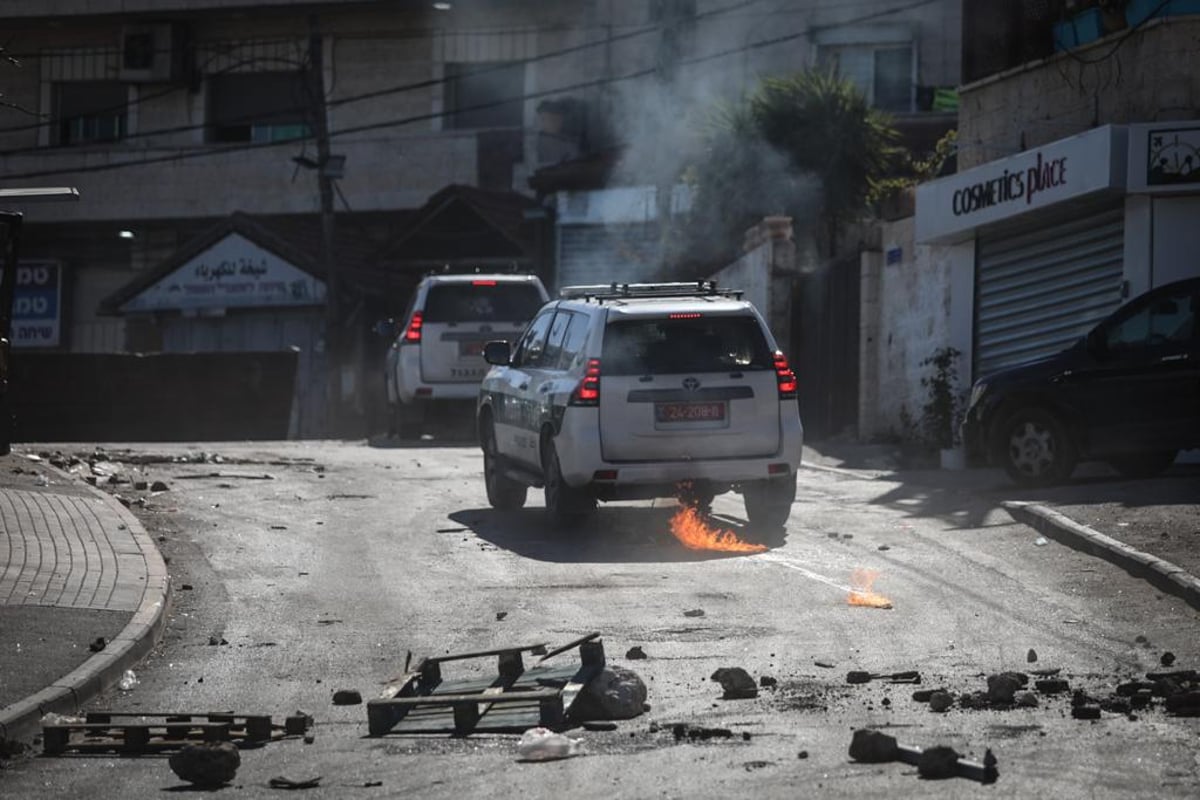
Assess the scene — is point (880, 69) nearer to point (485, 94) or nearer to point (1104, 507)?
point (485, 94)

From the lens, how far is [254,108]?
2060 inches

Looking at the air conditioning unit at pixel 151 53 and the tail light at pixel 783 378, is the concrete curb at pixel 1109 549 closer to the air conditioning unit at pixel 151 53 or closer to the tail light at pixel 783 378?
the tail light at pixel 783 378

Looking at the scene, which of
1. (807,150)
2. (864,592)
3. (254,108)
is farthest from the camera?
(254,108)

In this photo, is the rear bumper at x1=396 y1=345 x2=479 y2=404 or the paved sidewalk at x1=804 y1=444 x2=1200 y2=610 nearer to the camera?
the paved sidewalk at x1=804 y1=444 x2=1200 y2=610

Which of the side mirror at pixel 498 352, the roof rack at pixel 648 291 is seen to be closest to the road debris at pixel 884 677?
the roof rack at pixel 648 291

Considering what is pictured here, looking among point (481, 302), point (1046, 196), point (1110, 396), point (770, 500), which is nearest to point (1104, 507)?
point (1110, 396)

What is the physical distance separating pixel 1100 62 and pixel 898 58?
23555 millimetres

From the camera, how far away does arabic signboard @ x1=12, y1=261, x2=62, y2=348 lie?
173ft

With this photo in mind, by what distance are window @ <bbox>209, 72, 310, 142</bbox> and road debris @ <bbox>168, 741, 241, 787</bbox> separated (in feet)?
150

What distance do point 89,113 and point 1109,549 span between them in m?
44.7

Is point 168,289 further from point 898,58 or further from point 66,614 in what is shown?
point 66,614

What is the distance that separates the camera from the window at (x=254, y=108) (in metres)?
52.0

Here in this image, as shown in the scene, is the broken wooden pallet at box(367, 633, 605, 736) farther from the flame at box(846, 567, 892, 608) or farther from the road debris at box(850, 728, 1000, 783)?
the flame at box(846, 567, 892, 608)

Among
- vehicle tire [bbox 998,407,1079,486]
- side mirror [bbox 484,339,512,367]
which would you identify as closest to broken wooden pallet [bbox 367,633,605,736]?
side mirror [bbox 484,339,512,367]
